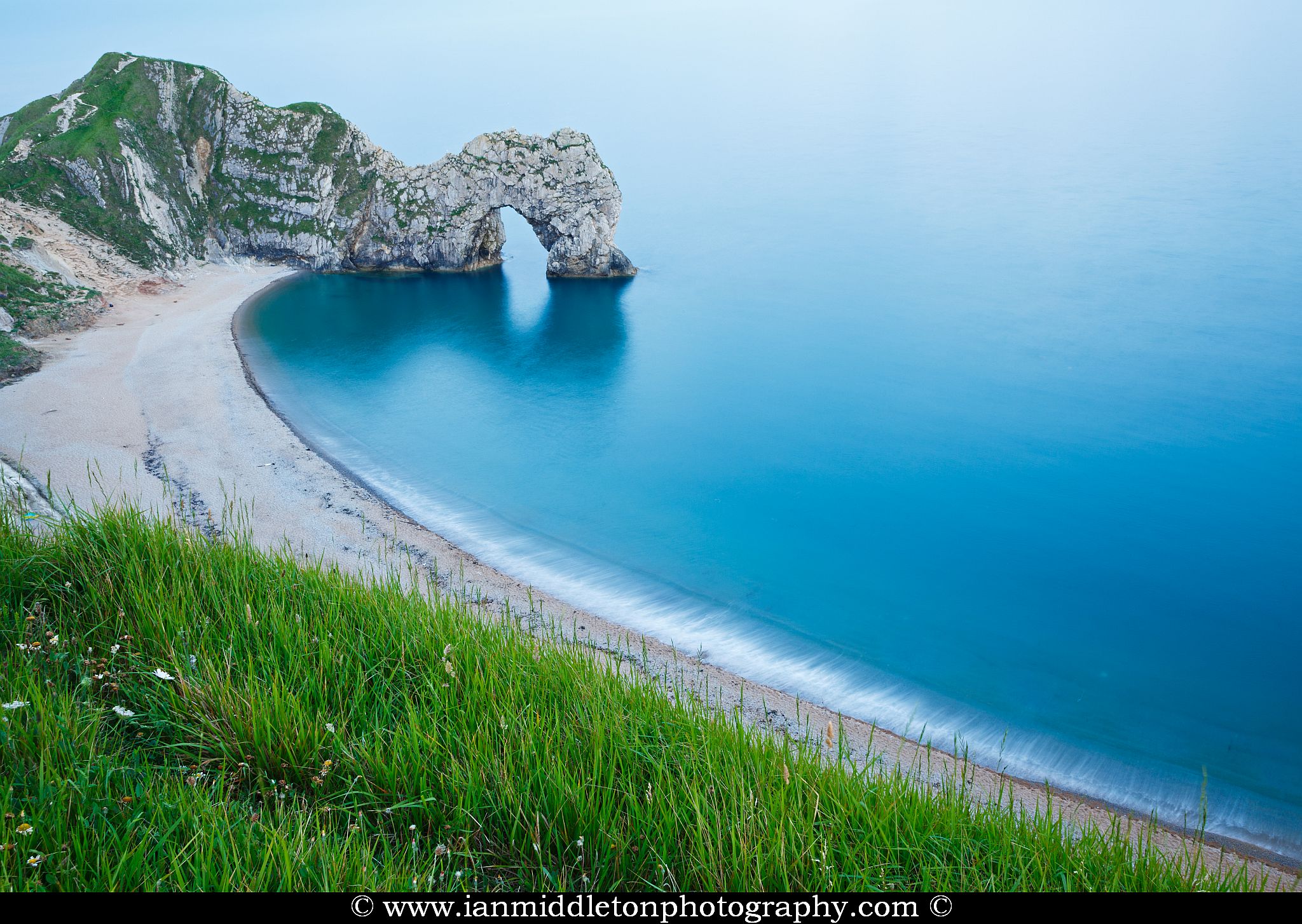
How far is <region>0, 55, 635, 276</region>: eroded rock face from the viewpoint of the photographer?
44156mm

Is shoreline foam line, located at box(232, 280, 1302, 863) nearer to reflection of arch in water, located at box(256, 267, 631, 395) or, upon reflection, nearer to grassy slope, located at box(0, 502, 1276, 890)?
grassy slope, located at box(0, 502, 1276, 890)

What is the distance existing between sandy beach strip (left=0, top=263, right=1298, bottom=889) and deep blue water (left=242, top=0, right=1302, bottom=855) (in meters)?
1.06

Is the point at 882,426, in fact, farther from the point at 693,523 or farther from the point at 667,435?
the point at 693,523

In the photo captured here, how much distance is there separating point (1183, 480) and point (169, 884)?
28002 mm

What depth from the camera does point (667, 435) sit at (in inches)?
1162

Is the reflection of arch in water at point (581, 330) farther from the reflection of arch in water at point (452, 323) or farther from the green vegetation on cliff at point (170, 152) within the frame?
the green vegetation on cliff at point (170, 152)

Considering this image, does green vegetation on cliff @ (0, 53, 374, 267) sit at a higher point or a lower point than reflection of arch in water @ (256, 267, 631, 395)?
higher

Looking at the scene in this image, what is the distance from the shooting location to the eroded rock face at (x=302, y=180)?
44156mm

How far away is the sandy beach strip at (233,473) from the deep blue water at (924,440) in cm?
106

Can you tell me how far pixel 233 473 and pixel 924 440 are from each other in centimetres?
2153

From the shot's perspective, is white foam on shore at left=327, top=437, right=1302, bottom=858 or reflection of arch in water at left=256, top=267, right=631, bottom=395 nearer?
white foam on shore at left=327, top=437, right=1302, bottom=858

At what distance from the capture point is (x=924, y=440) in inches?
1119

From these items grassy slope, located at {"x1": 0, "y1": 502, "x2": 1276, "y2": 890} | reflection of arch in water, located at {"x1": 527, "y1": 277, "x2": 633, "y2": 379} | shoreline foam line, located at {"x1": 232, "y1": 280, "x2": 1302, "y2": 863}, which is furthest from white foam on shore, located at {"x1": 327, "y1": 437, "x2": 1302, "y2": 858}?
reflection of arch in water, located at {"x1": 527, "y1": 277, "x2": 633, "y2": 379}

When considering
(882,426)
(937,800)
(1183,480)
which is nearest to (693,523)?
(882,426)
